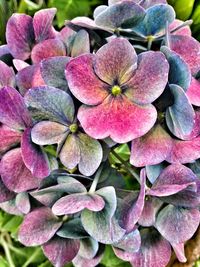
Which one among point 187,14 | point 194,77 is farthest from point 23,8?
point 194,77

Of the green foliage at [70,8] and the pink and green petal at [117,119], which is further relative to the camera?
the green foliage at [70,8]

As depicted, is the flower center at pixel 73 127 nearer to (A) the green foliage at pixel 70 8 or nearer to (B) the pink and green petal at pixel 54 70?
(B) the pink and green petal at pixel 54 70

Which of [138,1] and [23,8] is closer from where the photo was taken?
[138,1]

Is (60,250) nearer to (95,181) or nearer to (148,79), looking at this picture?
(95,181)

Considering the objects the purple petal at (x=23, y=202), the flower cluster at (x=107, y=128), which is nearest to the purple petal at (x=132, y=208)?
the flower cluster at (x=107, y=128)

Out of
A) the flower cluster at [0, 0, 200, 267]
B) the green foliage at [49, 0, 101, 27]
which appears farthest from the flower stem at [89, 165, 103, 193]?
the green foliage at [49, 0, 101, 27]

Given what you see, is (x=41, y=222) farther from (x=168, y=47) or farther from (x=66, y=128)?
(x=168, y=47)
